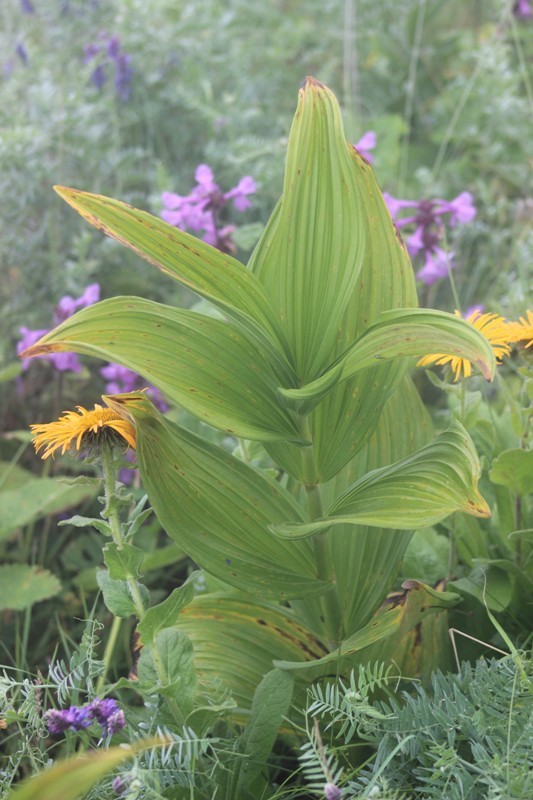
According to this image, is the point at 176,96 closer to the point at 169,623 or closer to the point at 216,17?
the point at 216,17

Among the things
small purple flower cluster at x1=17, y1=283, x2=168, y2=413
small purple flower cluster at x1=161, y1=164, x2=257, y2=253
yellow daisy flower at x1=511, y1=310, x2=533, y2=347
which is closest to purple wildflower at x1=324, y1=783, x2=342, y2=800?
yellow daisy flower at x1=511, y1=310, x2=533, y2=347

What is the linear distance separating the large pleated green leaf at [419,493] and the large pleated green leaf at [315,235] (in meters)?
0.16

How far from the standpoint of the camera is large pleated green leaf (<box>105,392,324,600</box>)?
3.27 feet

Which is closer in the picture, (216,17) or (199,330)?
(199,330)

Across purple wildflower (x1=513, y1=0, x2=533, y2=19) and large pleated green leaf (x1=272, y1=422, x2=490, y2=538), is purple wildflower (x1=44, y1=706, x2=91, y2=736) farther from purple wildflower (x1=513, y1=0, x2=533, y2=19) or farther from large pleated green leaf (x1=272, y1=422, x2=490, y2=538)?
purple wildflower (x1=513, y1=0, x2=533, y2=19)

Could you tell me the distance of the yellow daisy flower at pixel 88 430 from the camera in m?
0.93

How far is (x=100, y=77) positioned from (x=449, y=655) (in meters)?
2.23

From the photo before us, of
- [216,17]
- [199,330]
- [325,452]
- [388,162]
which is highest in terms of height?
[216,17]

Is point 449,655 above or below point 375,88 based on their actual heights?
below

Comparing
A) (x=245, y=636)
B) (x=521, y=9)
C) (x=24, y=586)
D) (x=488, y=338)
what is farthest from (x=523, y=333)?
(x=521, y=9)

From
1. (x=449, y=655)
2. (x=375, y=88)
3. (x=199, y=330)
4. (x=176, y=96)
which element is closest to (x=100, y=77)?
(x=176, y=96)

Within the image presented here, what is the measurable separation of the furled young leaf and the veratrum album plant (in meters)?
0.45

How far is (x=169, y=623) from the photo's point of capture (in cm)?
92

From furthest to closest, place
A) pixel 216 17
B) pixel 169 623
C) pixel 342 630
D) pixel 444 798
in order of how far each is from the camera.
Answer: pixel 216 17
pixel 342 630
pixel 169 623
pixel 444 798
